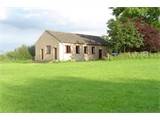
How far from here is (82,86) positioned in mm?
8039

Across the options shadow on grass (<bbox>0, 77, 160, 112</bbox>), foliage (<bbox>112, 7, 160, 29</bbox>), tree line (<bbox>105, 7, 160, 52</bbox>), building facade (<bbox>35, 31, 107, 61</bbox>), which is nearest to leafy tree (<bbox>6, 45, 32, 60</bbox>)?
building facade (<bbox>35, 31, 107, 61</bbox>)

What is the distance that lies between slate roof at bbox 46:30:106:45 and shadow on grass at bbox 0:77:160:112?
711 mm

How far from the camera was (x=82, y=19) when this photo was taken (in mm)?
7633

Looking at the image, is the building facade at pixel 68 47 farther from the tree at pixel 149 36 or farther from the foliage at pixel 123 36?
the tree at pixel 149 36

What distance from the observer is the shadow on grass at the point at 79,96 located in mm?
6855

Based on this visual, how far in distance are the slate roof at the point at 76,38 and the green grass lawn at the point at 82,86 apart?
37 centimetres

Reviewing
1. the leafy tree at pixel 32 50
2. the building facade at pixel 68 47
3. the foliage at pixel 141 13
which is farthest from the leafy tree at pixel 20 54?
the foliage at pixel 141 13

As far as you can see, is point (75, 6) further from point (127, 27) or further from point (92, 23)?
point (127, 27)

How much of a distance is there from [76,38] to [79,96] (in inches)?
39.8

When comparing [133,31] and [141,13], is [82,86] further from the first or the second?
[141,13]

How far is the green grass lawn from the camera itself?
694 cm

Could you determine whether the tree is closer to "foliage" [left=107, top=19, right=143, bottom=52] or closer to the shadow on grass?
"foliage" [left=107, top=19, right=143, bottom=52]

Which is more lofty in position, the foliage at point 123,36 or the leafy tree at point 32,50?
the foliage at point 123,36
